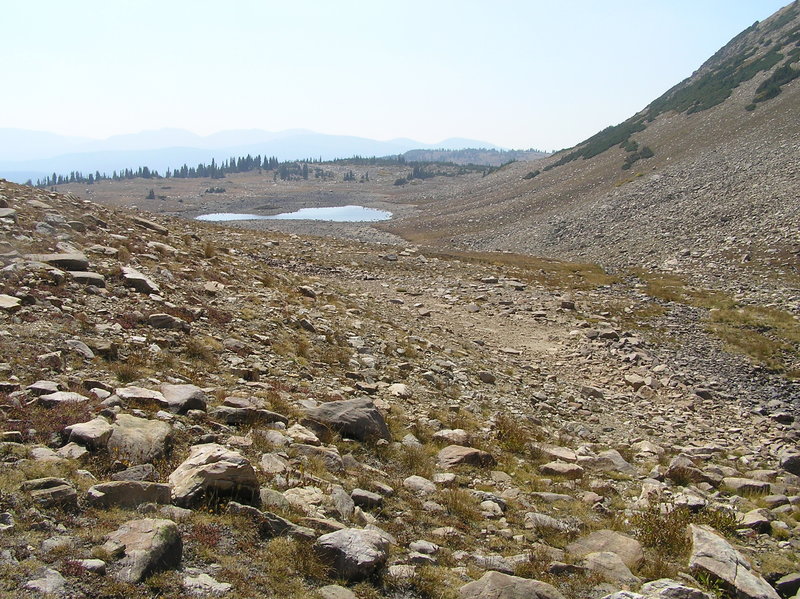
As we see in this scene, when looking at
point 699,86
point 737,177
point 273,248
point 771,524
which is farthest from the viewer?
point 699,86

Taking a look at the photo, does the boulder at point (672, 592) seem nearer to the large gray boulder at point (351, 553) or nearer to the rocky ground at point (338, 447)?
the rocky ground at point (338, 447)

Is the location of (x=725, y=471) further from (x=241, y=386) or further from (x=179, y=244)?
(x=179, y=244)

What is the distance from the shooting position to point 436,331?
20.4m

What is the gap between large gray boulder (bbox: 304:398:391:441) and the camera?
10117mm

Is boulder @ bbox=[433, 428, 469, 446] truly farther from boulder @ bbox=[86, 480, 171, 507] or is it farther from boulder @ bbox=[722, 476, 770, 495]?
boulder @ bbox=[86, 480, 171, 507]

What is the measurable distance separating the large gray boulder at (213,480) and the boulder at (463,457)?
4.26 meters

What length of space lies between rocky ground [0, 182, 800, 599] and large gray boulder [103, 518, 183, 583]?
0.07 ft

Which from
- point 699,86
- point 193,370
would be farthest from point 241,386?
point 699,86

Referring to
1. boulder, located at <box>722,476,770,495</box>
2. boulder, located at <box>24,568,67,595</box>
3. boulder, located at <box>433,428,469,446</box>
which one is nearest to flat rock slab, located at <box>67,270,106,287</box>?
boulder, located at <box>433,428,469,446</box>

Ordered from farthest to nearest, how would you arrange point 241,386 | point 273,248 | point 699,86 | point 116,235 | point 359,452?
point 699,86 < point 273,248 < point 116,235 < point 241,386 < point 359,452

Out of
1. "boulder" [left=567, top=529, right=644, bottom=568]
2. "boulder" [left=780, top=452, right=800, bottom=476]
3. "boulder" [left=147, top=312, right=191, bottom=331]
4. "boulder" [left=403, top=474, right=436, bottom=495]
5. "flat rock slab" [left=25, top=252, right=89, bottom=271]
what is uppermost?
"flat rock slab" [left=25, top=252, right=89, bottom=271]

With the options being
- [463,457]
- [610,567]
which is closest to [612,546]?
[610,567]

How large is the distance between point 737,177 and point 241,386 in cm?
4841

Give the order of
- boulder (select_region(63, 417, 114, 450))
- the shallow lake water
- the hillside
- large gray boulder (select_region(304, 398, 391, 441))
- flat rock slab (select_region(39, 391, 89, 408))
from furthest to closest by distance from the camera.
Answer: the shallow lake water < the hillside < large gray boulder (select_region(304, 398, 391, 441)) < flat rock slab (select_region(39, 391, 89, 408)) < boulder (select_region(63, 417, 114, 450))
